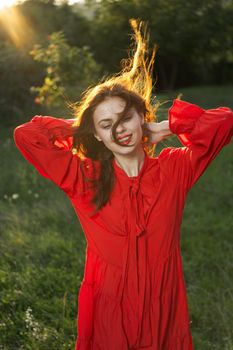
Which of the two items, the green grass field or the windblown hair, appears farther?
the green grass field

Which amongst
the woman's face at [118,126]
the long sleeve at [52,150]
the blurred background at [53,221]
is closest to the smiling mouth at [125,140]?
the woman's face at [118,126]

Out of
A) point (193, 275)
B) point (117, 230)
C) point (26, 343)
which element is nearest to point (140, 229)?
point (117, 230)

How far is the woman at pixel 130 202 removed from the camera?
2.23 m

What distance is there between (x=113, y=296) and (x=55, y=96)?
6.16m

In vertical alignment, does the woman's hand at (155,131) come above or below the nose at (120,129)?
below

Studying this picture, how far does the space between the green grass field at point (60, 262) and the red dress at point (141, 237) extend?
1052mm

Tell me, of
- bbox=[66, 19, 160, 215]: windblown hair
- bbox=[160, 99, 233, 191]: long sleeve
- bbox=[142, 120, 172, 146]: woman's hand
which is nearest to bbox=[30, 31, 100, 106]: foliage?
bbox=[66, 19, 160, 215]: windblown hair

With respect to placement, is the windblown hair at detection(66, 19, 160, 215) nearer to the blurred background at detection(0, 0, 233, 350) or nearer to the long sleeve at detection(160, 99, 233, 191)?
the long sleeve at detection(160, 99, 233, 191)

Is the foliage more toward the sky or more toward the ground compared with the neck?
more toward the ground

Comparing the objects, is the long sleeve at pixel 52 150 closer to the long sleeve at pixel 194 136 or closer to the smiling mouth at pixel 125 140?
the smiling mouth at pixel 125 140

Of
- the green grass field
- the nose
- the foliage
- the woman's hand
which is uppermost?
the nose

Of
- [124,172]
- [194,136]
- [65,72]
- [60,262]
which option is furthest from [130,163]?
[65,72]

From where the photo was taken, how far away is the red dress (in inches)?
87.5

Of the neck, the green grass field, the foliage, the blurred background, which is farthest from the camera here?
the foliage
